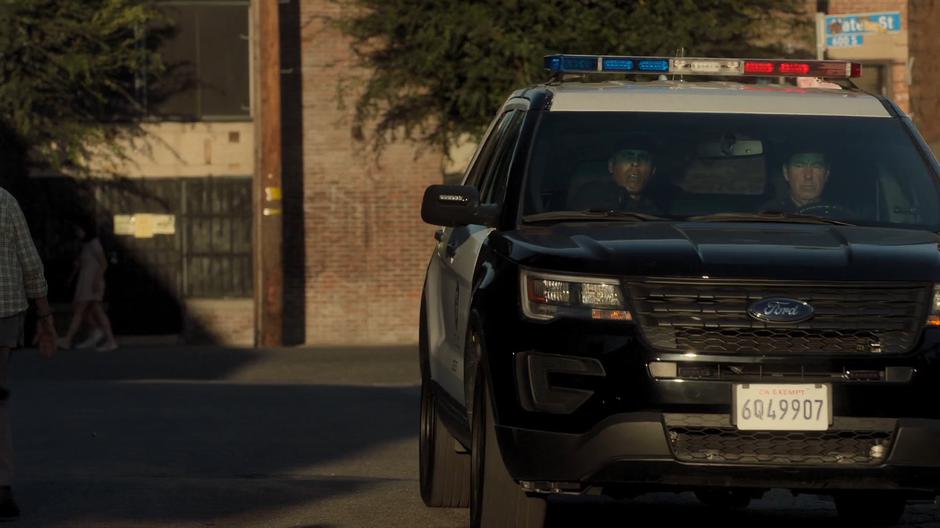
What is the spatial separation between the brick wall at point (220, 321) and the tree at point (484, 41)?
3.25 m

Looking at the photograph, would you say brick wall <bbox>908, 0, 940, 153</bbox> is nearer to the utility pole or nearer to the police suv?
the utility pole

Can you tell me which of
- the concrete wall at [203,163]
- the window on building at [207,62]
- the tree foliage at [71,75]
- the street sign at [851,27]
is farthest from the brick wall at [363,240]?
the street sign at [851,27]

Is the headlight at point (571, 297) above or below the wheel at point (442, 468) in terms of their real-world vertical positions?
above

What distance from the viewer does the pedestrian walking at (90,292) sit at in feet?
85.1

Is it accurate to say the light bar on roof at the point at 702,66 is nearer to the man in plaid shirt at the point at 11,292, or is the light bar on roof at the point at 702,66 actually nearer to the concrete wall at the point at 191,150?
the man in plaid shirt at the point at 11,292

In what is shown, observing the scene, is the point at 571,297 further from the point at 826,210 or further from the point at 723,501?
the point at 723,501

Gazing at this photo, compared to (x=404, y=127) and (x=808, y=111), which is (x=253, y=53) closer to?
(x=404, y=127)

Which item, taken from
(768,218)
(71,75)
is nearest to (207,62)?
(71,75)

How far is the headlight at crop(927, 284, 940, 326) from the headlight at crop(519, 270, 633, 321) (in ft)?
3.51

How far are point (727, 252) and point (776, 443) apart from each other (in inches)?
28.4

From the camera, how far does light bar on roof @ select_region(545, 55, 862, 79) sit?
27.6ft

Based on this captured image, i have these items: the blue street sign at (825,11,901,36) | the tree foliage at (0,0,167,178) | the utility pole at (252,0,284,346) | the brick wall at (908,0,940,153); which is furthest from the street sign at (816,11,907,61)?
the tree foliage at (0,0,167,178)

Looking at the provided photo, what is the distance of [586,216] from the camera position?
762 cm

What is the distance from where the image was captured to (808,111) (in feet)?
26.9
